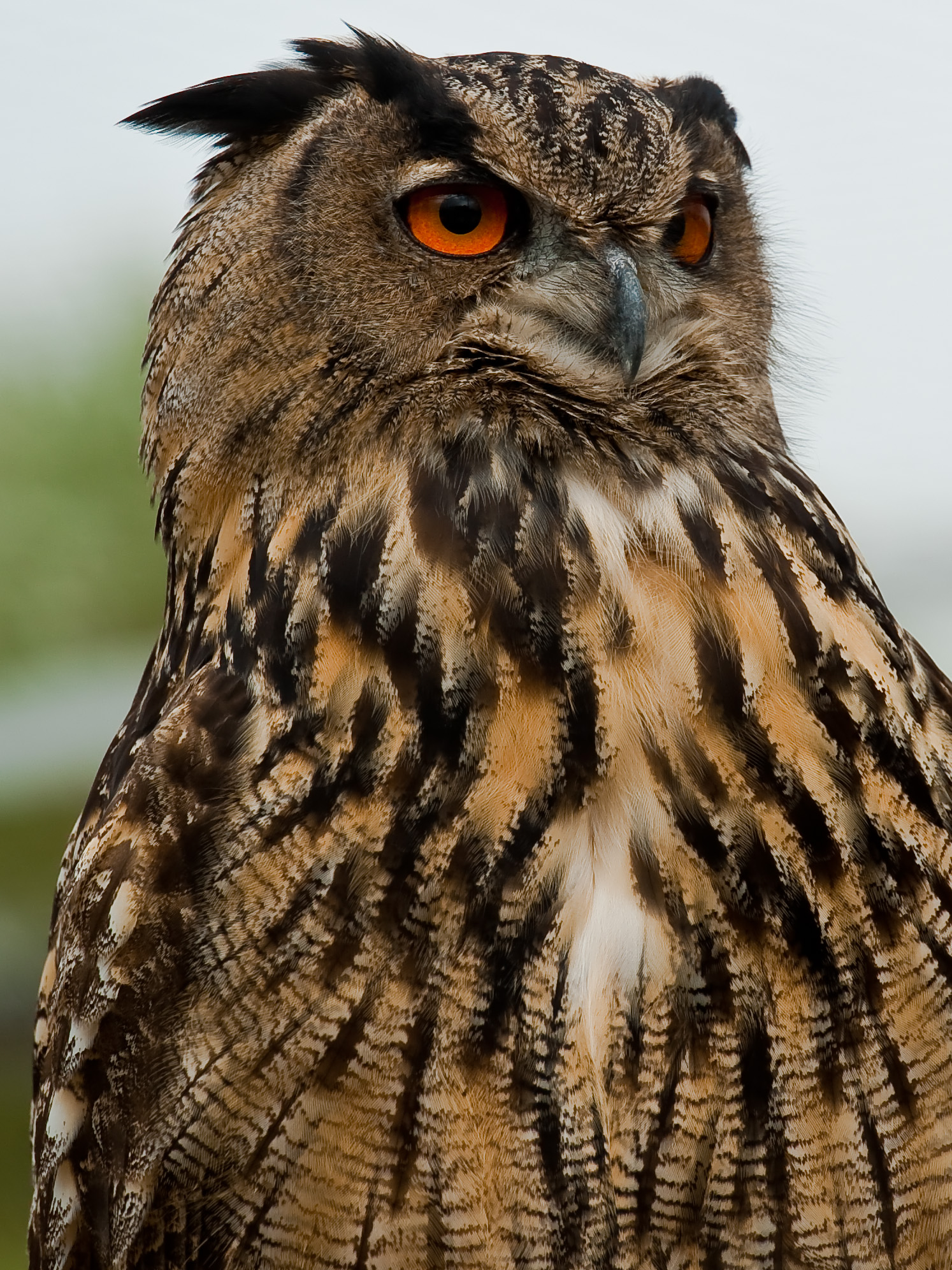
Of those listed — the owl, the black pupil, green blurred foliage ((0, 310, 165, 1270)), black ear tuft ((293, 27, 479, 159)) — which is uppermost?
green blurred foliage ((0, 310, 165, 1270))

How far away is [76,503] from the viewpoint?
4.18 m

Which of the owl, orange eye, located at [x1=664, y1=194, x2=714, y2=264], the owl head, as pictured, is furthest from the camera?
orange eye, located at [x1=664, y1=194, x2=714, y2=264]

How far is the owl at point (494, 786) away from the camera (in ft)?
4.11

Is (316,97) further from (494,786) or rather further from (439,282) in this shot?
(494,786)

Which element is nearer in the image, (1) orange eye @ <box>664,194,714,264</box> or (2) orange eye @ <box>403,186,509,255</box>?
(2) orange eye @ <box>403,186,509,255</box>

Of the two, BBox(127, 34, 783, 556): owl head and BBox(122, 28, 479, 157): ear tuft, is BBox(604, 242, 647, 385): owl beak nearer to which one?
BBox(127, 34, 783, 556): owl head

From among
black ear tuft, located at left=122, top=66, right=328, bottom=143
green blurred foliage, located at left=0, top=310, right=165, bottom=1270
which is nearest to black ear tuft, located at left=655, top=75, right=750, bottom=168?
black ear tuft, located at left=122, top=66, right=328, bottom=143

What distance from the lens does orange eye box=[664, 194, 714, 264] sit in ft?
5.24

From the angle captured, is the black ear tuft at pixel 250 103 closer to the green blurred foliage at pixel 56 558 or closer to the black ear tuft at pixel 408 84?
the black ear tuft at pixel 408 84

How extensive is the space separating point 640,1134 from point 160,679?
76 centimetres

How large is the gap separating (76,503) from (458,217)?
2970 mm

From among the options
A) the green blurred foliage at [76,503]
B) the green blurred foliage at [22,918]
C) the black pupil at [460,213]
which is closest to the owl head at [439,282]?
the black pupil at [460,213]

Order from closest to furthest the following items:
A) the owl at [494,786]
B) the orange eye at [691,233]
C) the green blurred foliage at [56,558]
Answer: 1. the owl at [494,786]
2. the orange eye at [691,233]
3. the green blurred foliage at [56,558]

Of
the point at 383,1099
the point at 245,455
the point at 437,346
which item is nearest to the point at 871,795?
the point at 383,1099
